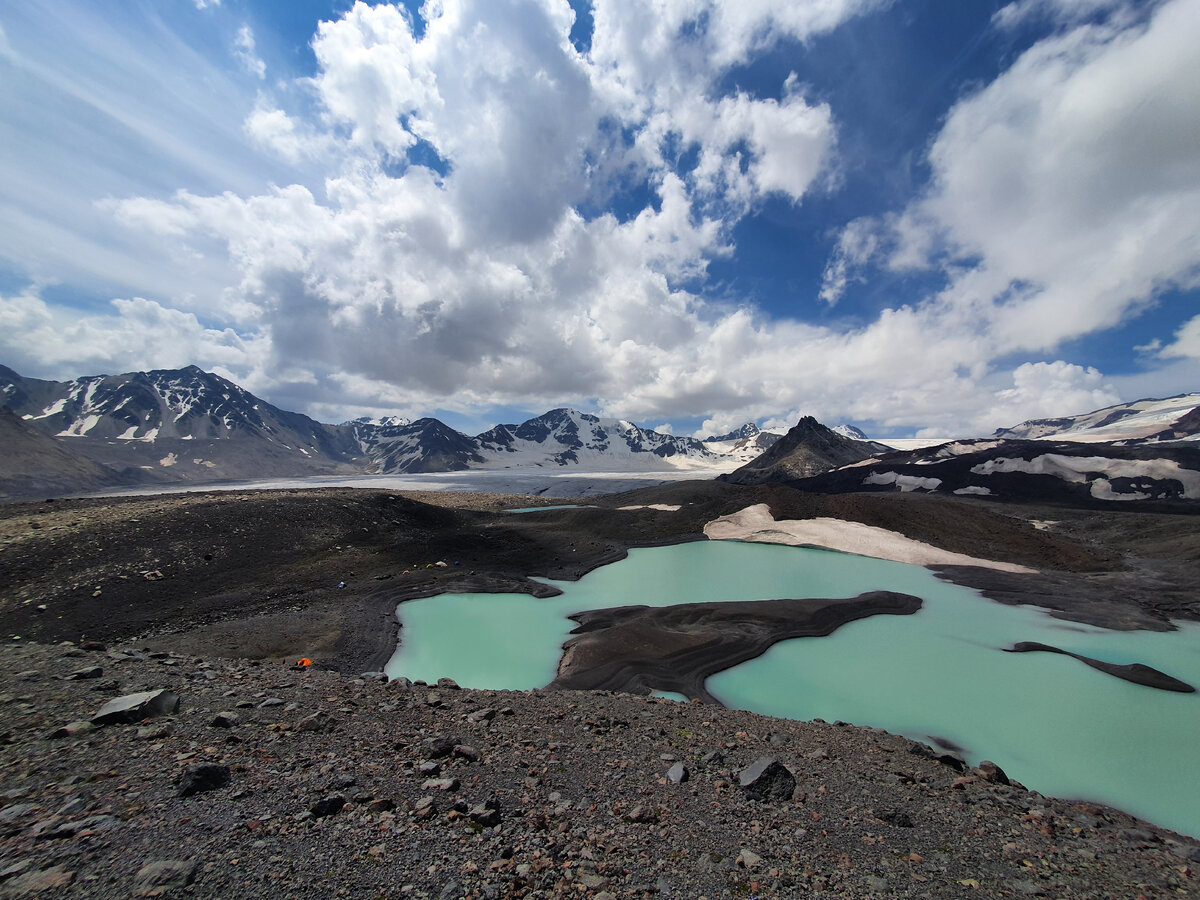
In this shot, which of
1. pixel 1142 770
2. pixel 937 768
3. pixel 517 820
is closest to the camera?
pixel 517 820

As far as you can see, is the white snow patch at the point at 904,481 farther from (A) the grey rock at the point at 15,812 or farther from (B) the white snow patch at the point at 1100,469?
(A) the grey rock at the point at 15,812

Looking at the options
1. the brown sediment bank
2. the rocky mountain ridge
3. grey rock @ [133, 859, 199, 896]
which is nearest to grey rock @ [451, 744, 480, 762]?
grey rock @ [133, 859, 199, 896]

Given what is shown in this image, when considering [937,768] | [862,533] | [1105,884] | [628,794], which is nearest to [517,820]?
[628,794]

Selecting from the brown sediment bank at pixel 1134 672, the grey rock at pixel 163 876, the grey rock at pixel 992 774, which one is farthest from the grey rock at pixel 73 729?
the brown sediment bank at pixel 1134 672

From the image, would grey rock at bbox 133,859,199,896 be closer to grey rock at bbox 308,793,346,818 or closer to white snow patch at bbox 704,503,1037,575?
grey rock at bbox 308,793,346,818

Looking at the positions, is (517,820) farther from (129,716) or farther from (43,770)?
(129,716)

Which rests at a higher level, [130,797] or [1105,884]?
[130,797]
